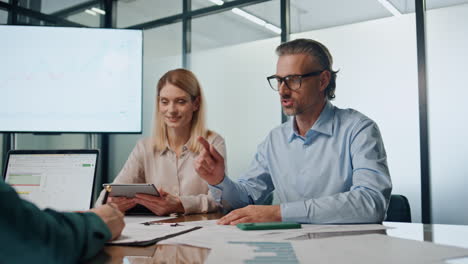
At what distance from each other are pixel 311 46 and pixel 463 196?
2.10 m

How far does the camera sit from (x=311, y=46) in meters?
1.88

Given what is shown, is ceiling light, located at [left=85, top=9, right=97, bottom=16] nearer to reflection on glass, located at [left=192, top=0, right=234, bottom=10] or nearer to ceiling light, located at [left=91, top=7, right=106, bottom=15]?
ceiling light, located at [left=91, top=7, right=106, bottom=15]

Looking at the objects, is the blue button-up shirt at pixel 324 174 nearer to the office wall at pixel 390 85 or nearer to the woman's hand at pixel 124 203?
the woman's hand at pixel 124 203

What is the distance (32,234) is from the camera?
0.52 metres

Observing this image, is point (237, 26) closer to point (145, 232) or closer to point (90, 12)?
point (90, 12)

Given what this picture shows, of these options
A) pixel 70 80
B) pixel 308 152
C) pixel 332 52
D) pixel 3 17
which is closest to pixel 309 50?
pixel 308 152

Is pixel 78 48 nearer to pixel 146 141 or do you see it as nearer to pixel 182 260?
pixel 146 141

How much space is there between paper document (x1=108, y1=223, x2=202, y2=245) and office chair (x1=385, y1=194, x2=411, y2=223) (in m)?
0.96

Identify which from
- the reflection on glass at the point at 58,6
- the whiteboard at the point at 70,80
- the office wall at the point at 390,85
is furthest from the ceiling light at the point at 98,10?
the office wall at the point at 390,85

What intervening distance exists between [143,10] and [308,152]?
4010 millimetres

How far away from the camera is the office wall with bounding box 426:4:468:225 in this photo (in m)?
3.20

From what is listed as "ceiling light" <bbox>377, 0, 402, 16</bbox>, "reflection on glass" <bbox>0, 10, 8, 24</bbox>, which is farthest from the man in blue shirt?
"reflection on glass" <bbox>0, 10, 8, 24</bbox>

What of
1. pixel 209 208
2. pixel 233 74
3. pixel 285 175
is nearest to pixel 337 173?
pixel 285 175

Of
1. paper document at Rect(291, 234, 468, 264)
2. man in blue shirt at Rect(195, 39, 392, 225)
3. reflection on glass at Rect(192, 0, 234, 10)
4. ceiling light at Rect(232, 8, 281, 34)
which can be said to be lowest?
paper document at Rect(291, 234, 468, 264)
